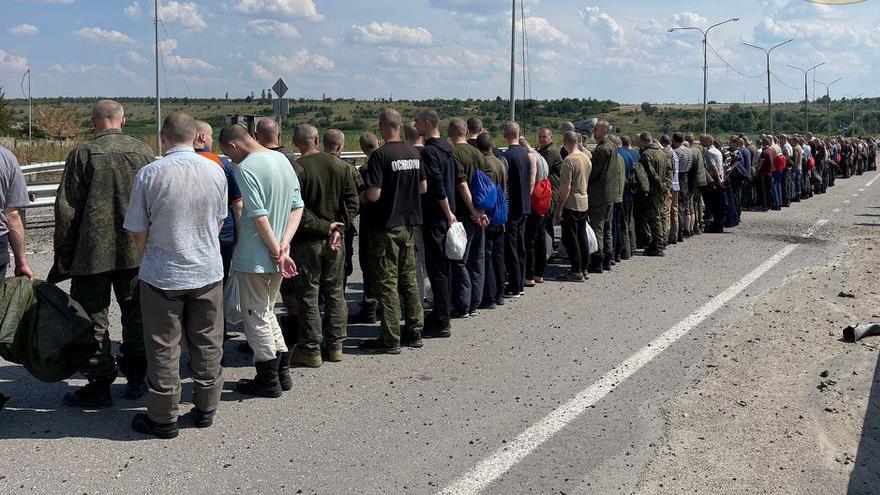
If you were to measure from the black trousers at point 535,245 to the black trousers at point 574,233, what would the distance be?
0.89 ft

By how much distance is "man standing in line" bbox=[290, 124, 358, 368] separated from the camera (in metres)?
6.87

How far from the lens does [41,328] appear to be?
5.48 meters

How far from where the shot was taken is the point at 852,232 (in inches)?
665

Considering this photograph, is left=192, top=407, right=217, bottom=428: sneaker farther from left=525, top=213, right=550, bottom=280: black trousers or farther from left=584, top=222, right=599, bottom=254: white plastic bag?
left=584, top=222, right=599, bottom=254: white plastic bag

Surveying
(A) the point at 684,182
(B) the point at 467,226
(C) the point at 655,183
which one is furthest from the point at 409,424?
(A) the point at 684,182

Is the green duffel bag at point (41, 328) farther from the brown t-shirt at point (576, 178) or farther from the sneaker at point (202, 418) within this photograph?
the brown t-shirt at point (576, 178)

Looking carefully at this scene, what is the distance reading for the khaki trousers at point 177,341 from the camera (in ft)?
17.7

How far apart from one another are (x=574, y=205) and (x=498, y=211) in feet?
7.79

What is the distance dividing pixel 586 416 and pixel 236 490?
2.44 m

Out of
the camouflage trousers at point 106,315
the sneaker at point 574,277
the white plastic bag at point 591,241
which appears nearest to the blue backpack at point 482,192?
the sneaker at point 574,277

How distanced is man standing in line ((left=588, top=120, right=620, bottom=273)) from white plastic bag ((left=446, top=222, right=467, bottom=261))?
3.90 metres

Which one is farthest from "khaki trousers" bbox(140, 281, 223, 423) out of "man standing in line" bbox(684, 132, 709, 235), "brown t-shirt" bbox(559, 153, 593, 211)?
"man standing in line" bbox(684, 132, 709, 235)

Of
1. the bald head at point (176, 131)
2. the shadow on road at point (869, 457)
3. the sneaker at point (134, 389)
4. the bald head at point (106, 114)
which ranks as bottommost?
the shadow on road at point (869, 457)

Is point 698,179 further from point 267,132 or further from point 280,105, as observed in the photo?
point 280,105
